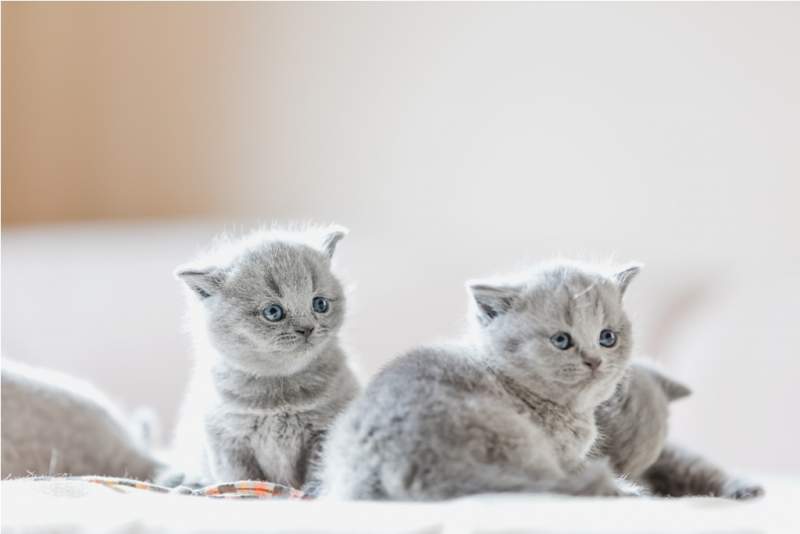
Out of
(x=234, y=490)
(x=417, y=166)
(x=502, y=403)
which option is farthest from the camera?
(x=417, y=166)

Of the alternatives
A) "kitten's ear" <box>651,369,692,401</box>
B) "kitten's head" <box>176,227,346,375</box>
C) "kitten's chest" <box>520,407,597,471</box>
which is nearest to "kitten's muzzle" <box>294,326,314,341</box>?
"kitten's head" <box>176,227,346,375</box>

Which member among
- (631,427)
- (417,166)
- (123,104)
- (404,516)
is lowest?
(404,516)

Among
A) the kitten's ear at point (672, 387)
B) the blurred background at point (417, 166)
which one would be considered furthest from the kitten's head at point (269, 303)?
the blurred background at point (417, 166)

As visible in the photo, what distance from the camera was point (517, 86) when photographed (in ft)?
9.21

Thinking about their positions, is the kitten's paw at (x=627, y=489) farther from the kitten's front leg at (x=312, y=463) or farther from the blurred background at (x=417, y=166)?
the blurred background at (x=417, y=166)

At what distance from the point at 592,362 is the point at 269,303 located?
1.04ft

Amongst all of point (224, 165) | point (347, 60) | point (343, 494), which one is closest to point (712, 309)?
point (347, 60)

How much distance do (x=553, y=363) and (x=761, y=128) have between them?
6.24ft

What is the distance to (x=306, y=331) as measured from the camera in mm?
1025

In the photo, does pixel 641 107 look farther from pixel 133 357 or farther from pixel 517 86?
pixel 133 357

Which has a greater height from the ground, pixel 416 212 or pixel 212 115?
pixel 212 115

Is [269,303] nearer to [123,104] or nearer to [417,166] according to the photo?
[417,166]

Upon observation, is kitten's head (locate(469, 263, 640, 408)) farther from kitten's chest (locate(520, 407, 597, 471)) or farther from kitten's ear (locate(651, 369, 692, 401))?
kitten's ear (locate(651, 369, 692, 401))

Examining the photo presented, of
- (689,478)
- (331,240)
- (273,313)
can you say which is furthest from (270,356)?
(689,478)
